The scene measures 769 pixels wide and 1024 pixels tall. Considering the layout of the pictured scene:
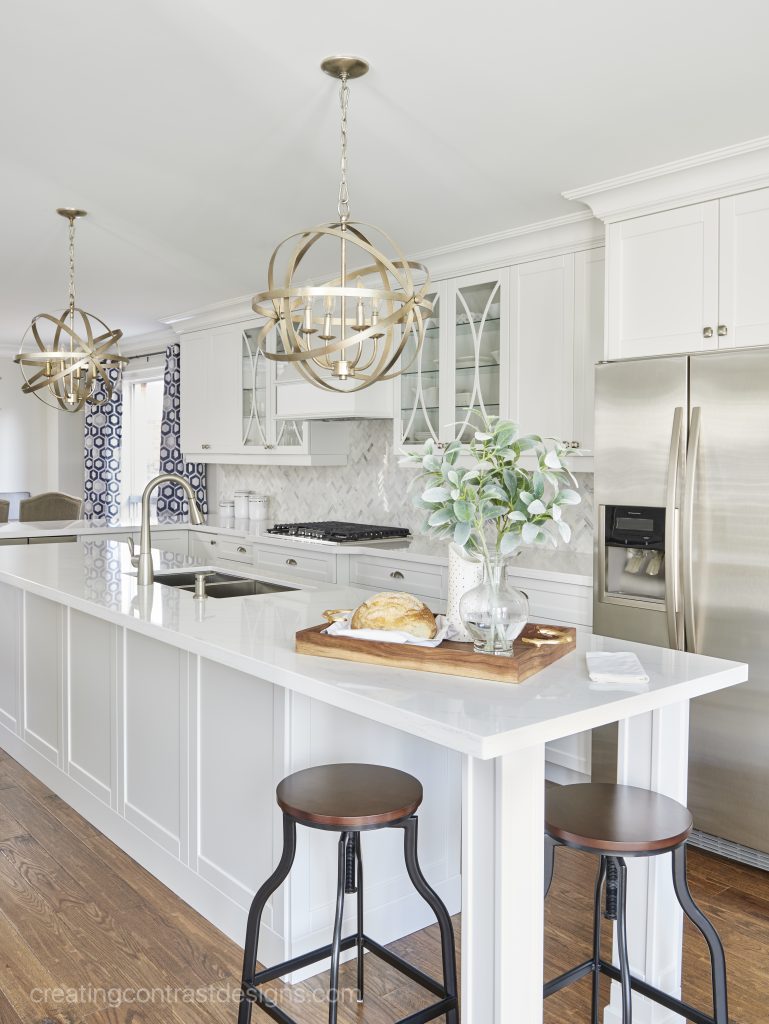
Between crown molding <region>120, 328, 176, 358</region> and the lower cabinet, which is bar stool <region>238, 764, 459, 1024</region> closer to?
the lower cabinet

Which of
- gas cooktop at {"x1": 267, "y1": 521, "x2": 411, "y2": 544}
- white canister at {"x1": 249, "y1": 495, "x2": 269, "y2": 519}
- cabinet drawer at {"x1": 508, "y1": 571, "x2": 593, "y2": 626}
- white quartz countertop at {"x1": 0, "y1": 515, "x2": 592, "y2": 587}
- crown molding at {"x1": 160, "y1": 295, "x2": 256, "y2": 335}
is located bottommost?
cabinet drawer at {"x1": 508, "y1": 571, "x2": 593, "y2": 626}

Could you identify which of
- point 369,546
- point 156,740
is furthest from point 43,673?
point 369,546

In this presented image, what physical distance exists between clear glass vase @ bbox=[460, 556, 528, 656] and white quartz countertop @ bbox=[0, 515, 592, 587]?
1215 mm

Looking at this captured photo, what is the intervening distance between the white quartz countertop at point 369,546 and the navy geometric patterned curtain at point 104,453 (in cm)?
171

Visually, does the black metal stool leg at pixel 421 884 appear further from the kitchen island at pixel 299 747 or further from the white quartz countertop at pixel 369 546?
the white quartz countertop at pixel 369 546

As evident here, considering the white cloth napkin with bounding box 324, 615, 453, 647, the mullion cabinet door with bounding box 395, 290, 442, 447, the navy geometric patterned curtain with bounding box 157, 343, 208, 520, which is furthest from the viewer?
the navy geometric patterned curtain with bounding box 157, 343, 208, 520

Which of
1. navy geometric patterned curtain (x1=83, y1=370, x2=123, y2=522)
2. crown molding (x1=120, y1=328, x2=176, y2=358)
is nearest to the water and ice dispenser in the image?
crown molding (x1=120, y1=328, x2=176, y2=358)

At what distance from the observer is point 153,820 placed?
8.93 ft

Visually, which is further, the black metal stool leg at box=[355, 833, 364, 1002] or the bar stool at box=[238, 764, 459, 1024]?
the black metal stool leg at box=[355, 833, 364, 1002]

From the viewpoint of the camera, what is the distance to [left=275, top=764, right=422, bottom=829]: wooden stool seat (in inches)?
67.2

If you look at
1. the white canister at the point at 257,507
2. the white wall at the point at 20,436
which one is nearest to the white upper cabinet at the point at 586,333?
the white canister at the point at 257,507

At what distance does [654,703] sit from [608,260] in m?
2.06

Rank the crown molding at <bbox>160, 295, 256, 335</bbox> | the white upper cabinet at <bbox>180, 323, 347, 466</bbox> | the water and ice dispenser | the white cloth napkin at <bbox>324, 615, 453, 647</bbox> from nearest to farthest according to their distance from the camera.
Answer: the white cloth napkin at <bbox>324, 615, 453, 647</bbox>
the water and ice dispenser
the white upper cabinet at <bbox>180, 323, 347, 466</bbox>
the crown molding at <bbox>160, 295, 256, 335</bbox>

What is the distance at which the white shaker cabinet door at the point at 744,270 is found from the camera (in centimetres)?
281
